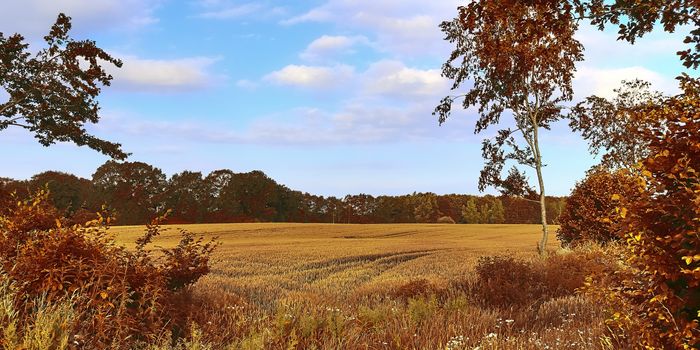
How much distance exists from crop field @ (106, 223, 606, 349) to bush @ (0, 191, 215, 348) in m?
0.91

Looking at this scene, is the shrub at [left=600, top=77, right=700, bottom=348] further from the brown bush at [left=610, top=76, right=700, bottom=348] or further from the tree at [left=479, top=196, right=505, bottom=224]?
the tree at [left=479, top=196, right=505, bottom=224]

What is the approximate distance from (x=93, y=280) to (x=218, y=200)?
6138 centimetres

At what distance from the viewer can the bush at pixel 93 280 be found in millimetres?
6246

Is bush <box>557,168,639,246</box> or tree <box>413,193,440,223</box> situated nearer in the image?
bush <box>557,168,639,246</box>

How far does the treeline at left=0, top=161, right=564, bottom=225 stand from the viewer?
6356 centimetres

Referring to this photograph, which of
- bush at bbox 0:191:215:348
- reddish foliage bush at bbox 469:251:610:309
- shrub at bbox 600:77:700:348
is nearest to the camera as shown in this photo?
shrub at bbox 600:77:700:348

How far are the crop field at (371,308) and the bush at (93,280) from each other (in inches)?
35.8

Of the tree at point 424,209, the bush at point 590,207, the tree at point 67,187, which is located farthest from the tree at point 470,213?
the bush at point 590,207

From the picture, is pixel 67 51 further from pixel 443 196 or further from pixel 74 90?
pixel 443 196

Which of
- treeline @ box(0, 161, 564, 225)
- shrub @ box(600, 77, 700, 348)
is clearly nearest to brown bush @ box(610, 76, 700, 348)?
shrub @ box(600, 77, 700, 348)

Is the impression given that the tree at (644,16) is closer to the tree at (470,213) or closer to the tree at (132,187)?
the tree at (132,187)

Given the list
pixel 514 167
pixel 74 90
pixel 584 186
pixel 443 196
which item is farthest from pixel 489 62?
pixel 443 196

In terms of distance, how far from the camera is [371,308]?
35.3ft

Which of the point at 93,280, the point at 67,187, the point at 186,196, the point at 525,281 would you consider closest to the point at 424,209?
the point at 186,196
